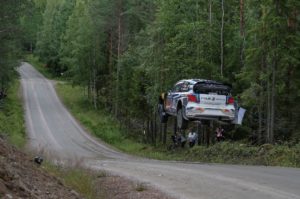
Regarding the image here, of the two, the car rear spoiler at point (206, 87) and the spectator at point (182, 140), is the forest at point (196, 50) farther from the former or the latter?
the car rear spoiler at point (206, 87)

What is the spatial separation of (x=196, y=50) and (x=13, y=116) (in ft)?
82.9

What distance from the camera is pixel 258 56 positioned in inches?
988

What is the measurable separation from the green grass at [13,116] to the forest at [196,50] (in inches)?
126

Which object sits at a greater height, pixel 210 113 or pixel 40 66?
pixel 210 113

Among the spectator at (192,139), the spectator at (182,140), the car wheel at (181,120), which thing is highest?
the car wheel at (181,120)

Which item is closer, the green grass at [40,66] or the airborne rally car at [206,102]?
the airborne rally car at [206,102]

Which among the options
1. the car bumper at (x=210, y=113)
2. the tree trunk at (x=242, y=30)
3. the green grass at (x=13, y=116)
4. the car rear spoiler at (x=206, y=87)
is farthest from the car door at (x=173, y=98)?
the green grass at (x=13, y=116)

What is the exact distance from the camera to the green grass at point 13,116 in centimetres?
3853

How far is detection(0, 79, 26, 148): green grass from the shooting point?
126 ft

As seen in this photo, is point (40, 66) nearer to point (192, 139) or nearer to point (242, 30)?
point (242, 30)

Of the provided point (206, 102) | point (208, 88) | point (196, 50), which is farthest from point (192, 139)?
point (208, 88)

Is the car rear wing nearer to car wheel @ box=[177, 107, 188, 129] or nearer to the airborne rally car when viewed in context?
the airborne rally car

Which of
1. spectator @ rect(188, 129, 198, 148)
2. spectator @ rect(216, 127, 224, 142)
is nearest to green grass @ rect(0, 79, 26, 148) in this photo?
spectator @ rect(188, 129, 198, 148)

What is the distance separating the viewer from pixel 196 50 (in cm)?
3281
